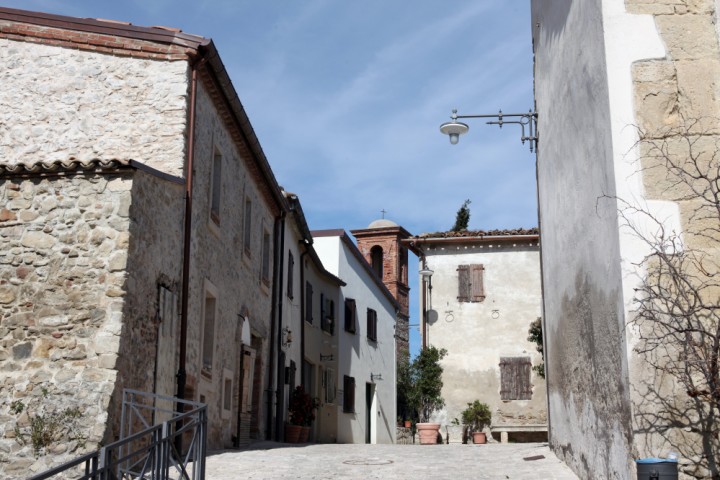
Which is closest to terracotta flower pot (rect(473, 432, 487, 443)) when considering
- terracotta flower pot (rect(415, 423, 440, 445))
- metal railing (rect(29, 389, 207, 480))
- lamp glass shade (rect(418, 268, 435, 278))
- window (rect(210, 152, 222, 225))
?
terracotta flower pot (rect(415, 423, 440, 445))

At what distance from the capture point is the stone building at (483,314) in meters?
26.7

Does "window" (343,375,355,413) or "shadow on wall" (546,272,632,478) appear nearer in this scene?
"shadow on wall" (546,272,632,478)

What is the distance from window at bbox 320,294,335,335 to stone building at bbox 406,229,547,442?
9.37 ft

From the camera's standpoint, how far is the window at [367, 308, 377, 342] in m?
29.3

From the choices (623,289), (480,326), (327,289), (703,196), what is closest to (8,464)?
(623,289)

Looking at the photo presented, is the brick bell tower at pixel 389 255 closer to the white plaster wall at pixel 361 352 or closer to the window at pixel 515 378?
the white plaster wall at pixel 361 352

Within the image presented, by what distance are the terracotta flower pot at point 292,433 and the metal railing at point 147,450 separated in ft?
25.8

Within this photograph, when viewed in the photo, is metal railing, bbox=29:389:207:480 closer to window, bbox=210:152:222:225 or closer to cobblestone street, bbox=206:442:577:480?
cobblestone street, bbox=206:442:577:480

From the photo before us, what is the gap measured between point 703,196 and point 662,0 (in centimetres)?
193

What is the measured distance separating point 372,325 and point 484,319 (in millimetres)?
4084

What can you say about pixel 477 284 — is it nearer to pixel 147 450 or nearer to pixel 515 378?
pixel 515 378

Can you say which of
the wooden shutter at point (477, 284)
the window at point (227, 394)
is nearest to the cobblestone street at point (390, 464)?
the window at point (227, 394)

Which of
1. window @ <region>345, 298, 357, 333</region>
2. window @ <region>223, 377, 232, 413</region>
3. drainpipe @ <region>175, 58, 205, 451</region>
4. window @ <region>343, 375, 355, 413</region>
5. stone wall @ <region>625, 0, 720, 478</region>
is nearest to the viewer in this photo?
stone wall @ <region>625, 0, 720, 478</region>

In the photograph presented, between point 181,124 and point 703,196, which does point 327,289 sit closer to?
point 181,124
